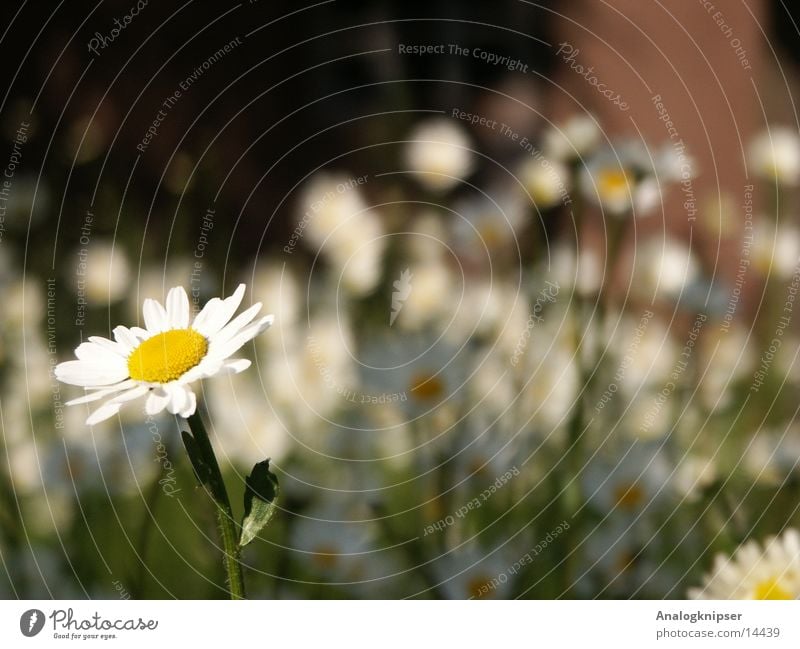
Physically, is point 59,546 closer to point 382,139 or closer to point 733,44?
point 382,139

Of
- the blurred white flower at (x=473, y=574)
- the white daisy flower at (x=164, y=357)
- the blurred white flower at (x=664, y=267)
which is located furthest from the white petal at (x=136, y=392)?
the blurred white flower at (x=664, y=267)

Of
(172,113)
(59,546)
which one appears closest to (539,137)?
(172,113)

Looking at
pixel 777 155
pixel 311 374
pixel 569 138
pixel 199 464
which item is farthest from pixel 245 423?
pixel 777 155

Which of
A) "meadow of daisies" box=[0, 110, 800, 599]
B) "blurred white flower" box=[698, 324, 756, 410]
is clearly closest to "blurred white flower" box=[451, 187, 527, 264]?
"meadow of daisies" box=[0, 110, 800, 599]

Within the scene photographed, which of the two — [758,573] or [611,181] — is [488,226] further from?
[758,573]
